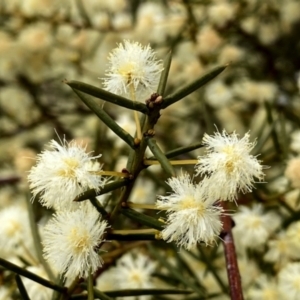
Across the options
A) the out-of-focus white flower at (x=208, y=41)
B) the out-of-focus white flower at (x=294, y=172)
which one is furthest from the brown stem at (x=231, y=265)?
the out-of-focus white flower at (x=208, y=41)

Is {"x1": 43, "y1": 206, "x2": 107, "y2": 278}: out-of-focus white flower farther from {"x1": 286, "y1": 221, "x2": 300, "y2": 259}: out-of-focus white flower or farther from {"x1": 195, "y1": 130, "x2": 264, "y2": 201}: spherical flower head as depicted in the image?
{"x1": 286, "y1": 221, "x2": 300, "y2": 259}: out-of-focus white flower

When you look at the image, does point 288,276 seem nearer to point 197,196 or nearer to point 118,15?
point 197,196

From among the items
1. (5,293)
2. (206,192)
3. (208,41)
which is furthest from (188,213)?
(208,41)

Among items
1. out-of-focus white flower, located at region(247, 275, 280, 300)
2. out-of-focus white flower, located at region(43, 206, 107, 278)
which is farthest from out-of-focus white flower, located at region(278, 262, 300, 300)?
out-of-focus white flower, located at region(43, 206, 107, 278)

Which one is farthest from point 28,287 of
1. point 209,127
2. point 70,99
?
point 70,99

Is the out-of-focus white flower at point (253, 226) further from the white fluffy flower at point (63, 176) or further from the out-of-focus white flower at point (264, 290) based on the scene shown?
the white fluffy flower at point (63, 176)

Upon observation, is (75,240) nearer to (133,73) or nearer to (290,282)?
(133,73)
